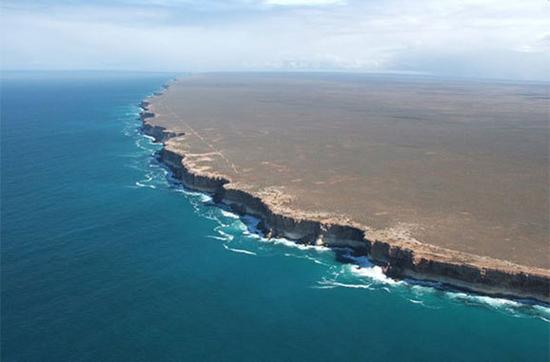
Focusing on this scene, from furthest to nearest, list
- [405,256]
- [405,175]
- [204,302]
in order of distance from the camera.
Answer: [405,175], [405,256], [204,302]

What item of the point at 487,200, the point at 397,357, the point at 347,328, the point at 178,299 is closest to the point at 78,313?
the point at 178,299

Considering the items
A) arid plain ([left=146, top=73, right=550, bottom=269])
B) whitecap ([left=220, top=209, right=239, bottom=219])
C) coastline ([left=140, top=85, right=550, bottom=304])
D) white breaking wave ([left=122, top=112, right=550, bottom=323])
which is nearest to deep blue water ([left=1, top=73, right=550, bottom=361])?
white breaking wave ([left=122, top=112, right=550, bottom=323])

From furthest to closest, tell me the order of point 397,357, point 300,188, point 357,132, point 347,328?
point 357,132, point 300,188, point 347,328, point 397,357

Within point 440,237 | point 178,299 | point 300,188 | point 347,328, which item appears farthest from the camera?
point 300,188

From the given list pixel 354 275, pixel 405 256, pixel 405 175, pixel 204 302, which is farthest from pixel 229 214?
pixel 405 175

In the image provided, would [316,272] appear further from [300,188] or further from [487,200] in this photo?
[487,200]

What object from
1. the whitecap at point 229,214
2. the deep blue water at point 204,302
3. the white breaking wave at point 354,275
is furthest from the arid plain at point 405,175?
the deep blue water at point 204,302

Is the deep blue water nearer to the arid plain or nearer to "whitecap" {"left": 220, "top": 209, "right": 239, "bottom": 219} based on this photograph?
"whitecap" {"left": 220, "top": 209, "right": 239, "bottom": 219}

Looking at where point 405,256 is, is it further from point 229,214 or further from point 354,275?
point 229,214
